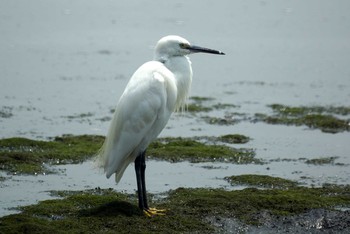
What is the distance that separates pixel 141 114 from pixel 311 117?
24.8ft

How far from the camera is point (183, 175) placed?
1182 cm

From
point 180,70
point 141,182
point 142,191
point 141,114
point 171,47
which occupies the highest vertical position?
point 171,47

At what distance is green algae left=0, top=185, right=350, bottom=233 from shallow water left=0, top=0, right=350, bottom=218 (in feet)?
2.38

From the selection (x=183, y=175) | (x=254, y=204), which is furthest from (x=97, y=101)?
(x=254, y=204)

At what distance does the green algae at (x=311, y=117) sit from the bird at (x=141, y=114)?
21.8 feet

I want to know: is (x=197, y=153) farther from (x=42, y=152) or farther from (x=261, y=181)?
(x=42, y=152)

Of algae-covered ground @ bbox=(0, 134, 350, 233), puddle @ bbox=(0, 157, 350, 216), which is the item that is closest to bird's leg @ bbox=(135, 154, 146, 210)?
algae-covered ground @ bbox=(0, 134, 350, 233)

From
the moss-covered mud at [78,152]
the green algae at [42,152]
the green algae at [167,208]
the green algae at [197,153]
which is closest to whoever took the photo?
the green algae at [167,208]

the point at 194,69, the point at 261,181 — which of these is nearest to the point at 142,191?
the point at 261,181

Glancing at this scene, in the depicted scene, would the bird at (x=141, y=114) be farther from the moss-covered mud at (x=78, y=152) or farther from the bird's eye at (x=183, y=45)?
the moss-covered mud at (x=78, y=152)

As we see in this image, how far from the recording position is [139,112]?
9352mm

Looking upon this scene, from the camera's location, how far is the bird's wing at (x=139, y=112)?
9305 millimetres

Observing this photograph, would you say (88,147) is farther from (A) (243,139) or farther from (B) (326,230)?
(B) (326,230)

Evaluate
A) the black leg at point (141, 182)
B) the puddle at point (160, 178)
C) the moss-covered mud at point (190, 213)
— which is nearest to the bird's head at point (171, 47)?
the black leg at point (141, 182)
